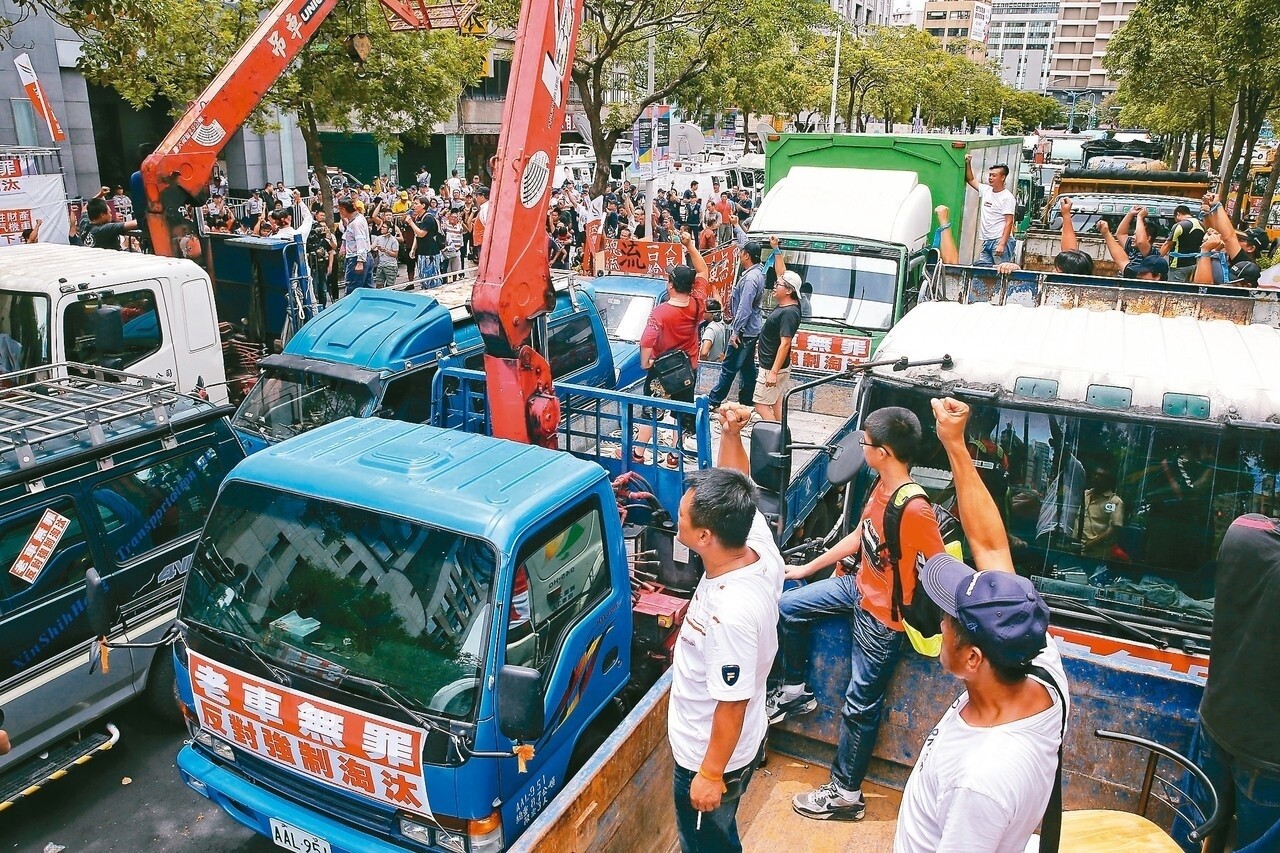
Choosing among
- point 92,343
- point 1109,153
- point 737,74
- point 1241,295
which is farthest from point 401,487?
point 1109,153

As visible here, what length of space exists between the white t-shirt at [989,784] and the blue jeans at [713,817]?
897 millimetres

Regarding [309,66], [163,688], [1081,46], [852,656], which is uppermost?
[1081,46]

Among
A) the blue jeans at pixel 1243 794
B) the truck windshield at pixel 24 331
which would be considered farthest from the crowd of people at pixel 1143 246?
the truck windshield at pixel 24 331

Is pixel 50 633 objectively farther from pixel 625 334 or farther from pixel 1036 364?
pixel 625 334

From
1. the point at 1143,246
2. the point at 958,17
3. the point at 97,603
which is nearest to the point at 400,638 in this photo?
the point at 97,603

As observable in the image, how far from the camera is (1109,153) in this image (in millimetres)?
37031

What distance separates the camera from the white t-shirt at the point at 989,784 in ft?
7.69

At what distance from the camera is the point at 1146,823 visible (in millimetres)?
3414

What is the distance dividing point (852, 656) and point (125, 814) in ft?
13.5

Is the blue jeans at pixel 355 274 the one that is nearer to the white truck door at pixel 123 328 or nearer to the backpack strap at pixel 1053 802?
the white truck door at pixel 123 328

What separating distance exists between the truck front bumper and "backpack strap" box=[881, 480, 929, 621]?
7.38 ft

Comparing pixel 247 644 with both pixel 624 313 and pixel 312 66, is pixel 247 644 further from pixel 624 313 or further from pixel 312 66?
pixel 312 66

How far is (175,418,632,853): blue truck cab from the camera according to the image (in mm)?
3730

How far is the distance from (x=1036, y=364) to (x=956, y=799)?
2797 millimetres
